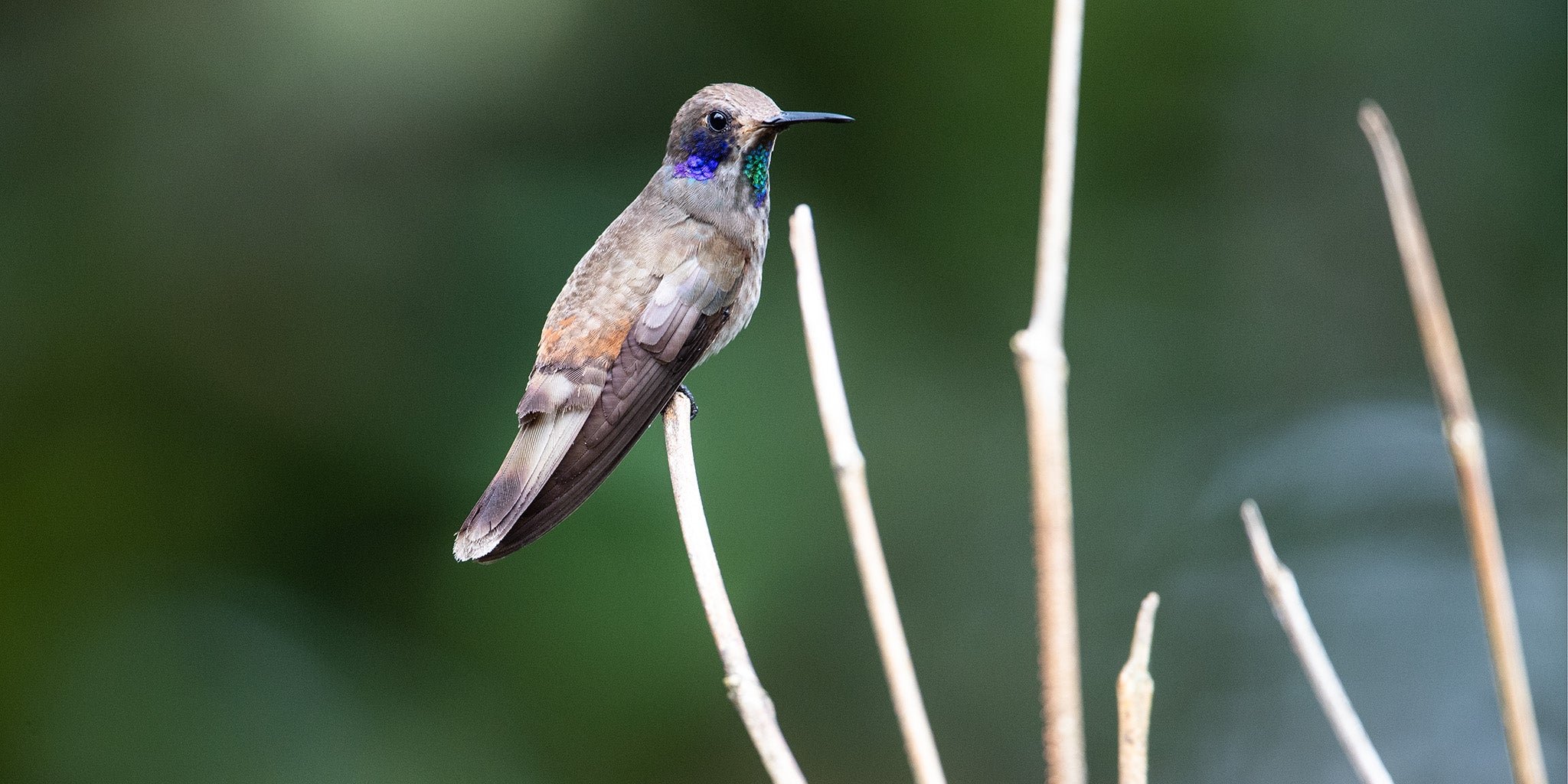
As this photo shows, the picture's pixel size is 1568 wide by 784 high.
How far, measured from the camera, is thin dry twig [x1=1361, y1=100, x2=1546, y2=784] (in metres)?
0.51

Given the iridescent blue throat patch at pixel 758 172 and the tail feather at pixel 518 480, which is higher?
the iridescent blue throat patch at pixel 758 172

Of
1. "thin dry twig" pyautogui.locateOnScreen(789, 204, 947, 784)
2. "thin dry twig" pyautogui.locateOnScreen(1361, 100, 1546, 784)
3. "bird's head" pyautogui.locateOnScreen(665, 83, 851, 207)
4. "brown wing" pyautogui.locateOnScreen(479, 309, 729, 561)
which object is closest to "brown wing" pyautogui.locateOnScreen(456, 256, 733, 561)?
"brown wing" pyautogui.locateOnScreen(479, 309, 729, 561)

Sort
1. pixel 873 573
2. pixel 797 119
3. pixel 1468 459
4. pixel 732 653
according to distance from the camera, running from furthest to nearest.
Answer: pixel 797 119 < pixel 732 653 < pixel 873 573 < pixel 1468 459

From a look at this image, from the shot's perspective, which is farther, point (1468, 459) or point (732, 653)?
point (732, 653)

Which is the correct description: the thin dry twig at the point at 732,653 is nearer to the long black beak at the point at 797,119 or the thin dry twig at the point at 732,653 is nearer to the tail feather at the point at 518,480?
the tail feather at the point at 518,480

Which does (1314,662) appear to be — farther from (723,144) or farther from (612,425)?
(723,144)

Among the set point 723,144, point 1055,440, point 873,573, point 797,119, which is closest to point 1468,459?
point 1055,440

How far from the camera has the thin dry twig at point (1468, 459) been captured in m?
0.51

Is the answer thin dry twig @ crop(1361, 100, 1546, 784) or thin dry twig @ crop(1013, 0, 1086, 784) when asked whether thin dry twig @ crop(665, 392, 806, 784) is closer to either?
thin dry twig @ crop(1013, 0, 1086, 784)

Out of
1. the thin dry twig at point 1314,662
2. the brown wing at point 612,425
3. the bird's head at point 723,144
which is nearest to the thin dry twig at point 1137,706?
the thin dry twig at point 1314,662

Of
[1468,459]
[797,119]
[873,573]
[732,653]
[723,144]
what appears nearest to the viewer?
[1468,459]

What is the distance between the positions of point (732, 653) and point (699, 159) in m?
0.99

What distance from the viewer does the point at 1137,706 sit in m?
0.69

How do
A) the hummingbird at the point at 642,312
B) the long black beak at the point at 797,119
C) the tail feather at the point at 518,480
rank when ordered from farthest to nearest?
1. the long black beak at the point at 797,119
2. the hummingbird at the point at 642,312
3. the tail feather at the point at 518,480
